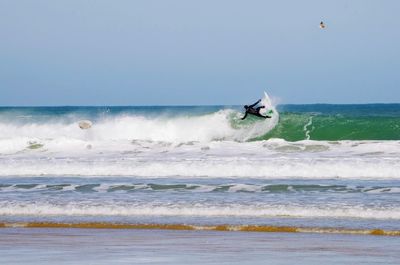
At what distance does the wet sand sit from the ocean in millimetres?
721

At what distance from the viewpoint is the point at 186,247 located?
10633 millimetres

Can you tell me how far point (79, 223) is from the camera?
13.3m

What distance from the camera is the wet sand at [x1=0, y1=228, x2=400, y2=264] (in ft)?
31.3

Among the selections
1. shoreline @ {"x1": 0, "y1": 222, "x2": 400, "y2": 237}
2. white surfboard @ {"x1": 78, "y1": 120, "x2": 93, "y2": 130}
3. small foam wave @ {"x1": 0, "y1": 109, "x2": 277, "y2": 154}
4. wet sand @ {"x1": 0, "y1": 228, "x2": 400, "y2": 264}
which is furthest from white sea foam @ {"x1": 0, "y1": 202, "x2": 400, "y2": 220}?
white surfboard @ {"x1": 78, "y1": 120, "x2": 93, "y2": 130}

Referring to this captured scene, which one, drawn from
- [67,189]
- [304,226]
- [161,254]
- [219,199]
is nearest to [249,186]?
[219,199]

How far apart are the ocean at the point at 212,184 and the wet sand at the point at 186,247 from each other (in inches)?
28.4

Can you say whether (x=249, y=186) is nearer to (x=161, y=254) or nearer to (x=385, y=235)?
(x=385, y=235)

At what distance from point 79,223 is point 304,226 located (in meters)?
3.44

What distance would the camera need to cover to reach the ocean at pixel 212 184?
531 inches

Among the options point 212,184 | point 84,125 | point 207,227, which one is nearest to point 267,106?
point 84,125

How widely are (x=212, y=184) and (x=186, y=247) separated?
7605 millimetres

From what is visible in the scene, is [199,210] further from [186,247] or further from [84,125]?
[84,125]

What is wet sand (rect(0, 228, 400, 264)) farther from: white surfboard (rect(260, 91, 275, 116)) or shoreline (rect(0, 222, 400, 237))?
white surfboard (rect(260, 91, 275, 116))

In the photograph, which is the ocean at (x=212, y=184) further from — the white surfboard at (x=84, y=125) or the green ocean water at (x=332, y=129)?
the white surfboard at (x=84, y=125)
